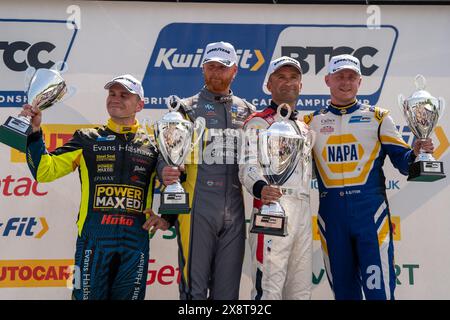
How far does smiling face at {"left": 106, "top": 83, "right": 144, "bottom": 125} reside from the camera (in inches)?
135

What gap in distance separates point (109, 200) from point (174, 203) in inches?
15.8

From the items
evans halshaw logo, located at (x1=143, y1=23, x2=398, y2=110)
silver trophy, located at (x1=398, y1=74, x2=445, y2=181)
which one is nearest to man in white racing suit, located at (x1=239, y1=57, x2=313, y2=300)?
silver trophy, located at (x1=398, y1=74, x2=445, y2=181)

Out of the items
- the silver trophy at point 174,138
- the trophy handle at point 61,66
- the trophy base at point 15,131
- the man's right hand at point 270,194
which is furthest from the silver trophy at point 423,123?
the trophy handle at point 61,66

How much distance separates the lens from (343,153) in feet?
11.4

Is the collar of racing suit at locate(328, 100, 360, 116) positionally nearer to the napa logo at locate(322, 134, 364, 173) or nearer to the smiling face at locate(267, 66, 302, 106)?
the napa logo at locate(322, 134, 364, 173)

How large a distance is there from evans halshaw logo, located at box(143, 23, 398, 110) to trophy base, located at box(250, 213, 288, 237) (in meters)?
1.38

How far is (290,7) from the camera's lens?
4.31 metres

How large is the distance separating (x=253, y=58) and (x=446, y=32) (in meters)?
1.32

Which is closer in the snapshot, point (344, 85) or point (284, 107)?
point (284, 107)

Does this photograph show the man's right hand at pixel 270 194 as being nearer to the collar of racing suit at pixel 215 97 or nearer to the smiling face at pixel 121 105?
the collar of racing suit at pixel 215 97

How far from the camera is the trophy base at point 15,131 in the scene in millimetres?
3145

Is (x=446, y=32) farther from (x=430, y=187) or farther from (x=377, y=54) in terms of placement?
(x=430, y=187)

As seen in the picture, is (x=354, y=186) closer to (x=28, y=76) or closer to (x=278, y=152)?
(x=278, y=152)

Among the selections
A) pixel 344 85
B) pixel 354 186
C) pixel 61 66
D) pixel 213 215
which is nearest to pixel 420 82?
pixel 344 85
